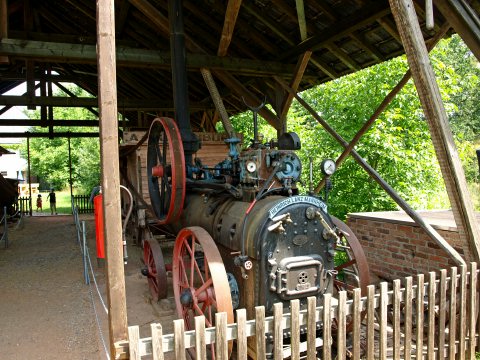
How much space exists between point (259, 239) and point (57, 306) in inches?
134

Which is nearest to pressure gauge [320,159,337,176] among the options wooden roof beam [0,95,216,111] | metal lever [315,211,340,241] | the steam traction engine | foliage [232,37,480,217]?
the steam traction engine

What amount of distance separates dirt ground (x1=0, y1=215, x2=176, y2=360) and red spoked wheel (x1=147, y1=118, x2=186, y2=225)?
1200mm

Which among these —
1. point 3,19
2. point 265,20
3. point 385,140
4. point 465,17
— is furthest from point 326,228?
point 385,140

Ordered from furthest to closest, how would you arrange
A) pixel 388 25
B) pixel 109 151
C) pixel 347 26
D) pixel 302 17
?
1. pixel 302 17
2. pixel 347 26
3. pixel 388 25
4. pixel 109 151

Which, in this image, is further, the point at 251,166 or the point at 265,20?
the point at 265,20

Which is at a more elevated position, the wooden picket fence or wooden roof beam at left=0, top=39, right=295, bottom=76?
wooden roof beam at left=0, top=39, right=295, bottom=76

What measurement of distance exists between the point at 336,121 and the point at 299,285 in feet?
32.3

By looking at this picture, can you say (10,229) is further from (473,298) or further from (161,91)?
(473,298)

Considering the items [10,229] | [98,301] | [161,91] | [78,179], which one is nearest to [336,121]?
[161,91]

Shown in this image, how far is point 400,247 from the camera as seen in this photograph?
17.6 feet

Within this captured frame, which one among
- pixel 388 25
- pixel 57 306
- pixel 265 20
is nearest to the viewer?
pixel 57 306

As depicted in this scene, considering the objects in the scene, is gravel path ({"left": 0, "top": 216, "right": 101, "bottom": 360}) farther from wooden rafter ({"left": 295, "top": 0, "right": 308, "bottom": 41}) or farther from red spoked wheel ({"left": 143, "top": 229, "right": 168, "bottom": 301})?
wooden rafter ({"left": 295, "top": 0, "right": 308, "bottom": 41})

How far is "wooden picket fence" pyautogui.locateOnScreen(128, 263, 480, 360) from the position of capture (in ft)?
7.24

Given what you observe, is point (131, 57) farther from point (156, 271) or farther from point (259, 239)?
point (259, 239)
